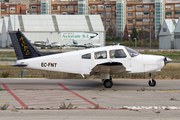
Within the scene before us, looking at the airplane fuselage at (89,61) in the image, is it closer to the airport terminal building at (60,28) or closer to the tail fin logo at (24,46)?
the tail fin logo at (24,46)

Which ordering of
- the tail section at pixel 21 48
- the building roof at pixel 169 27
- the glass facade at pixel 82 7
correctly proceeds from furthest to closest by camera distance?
the glass facade at pixel 82 7 → the building roof at pixel 169 27 → the tail section at pixel 21 48

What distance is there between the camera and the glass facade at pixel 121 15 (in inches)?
3499

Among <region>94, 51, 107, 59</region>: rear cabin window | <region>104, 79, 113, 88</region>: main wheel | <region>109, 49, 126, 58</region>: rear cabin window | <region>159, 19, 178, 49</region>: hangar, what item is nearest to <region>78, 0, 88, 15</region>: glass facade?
<region>159, 19, 178, 49</region>: hangar

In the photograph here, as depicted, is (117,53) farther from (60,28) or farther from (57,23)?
(57,23)

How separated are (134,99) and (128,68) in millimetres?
2995

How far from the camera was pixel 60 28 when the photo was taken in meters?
57.3

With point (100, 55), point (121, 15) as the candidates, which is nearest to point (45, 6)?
point (121, 15)

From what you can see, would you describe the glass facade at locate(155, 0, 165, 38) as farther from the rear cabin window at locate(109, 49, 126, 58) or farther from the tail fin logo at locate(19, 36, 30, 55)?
the tail fin logo at locate(19, 36, 30, 55)

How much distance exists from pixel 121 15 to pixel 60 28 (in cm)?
3718

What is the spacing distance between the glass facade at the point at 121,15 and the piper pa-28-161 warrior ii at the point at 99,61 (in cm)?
7607

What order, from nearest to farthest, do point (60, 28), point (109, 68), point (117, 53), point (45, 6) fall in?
1. point (109, 68)
2. point (117, 53)
3. point (60, 28)
4. point (45, 6)

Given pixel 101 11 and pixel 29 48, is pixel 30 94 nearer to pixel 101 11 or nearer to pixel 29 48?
pixel 29 48

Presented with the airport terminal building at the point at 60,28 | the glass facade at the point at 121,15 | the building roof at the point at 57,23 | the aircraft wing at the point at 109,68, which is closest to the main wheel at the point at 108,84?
the aircraft wing at the point at 109,68

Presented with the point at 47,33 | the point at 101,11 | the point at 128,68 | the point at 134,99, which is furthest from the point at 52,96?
the point at 101,11
